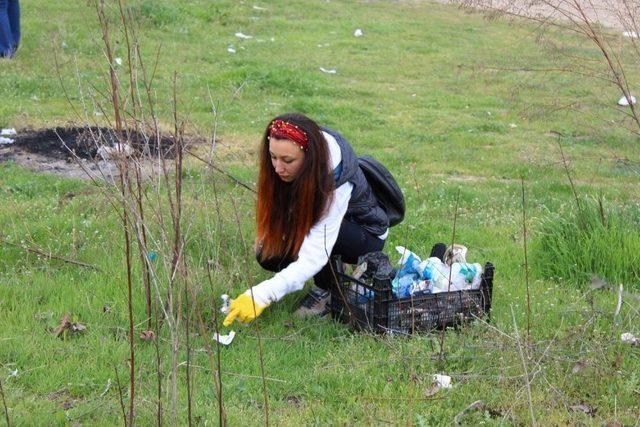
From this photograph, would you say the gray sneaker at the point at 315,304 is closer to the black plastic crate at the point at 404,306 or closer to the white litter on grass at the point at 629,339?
the black plastic crate at the point at 404,306

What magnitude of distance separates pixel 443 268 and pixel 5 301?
2.19 m

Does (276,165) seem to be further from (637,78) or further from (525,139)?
(637,78)

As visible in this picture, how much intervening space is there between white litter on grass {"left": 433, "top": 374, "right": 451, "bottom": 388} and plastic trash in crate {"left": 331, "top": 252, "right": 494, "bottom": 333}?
1.15 ft

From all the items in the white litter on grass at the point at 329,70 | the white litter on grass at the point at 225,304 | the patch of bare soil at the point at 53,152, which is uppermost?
the white litter on grass at the point at 225,304

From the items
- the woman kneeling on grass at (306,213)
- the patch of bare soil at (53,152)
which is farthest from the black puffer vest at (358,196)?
the patch of bare soil at (53,152)

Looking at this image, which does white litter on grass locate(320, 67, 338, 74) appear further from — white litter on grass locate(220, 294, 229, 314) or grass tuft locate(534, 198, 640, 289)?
white litter on grass locate(220, 294, 229, 314)

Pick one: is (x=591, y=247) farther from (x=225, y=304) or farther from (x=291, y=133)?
(x=225, y=304)

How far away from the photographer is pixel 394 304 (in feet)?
14.0

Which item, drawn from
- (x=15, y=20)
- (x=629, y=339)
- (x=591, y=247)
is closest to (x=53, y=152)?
(x=15, y=20)

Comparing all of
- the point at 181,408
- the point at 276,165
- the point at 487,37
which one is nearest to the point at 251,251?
the point at 276,165

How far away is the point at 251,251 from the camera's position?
213 inches

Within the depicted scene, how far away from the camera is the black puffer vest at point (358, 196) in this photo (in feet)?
14.8

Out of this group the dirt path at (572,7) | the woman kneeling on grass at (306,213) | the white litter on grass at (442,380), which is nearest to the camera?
the white litter on grass at (442,380)

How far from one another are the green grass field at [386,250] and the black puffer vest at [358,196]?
0.54m
